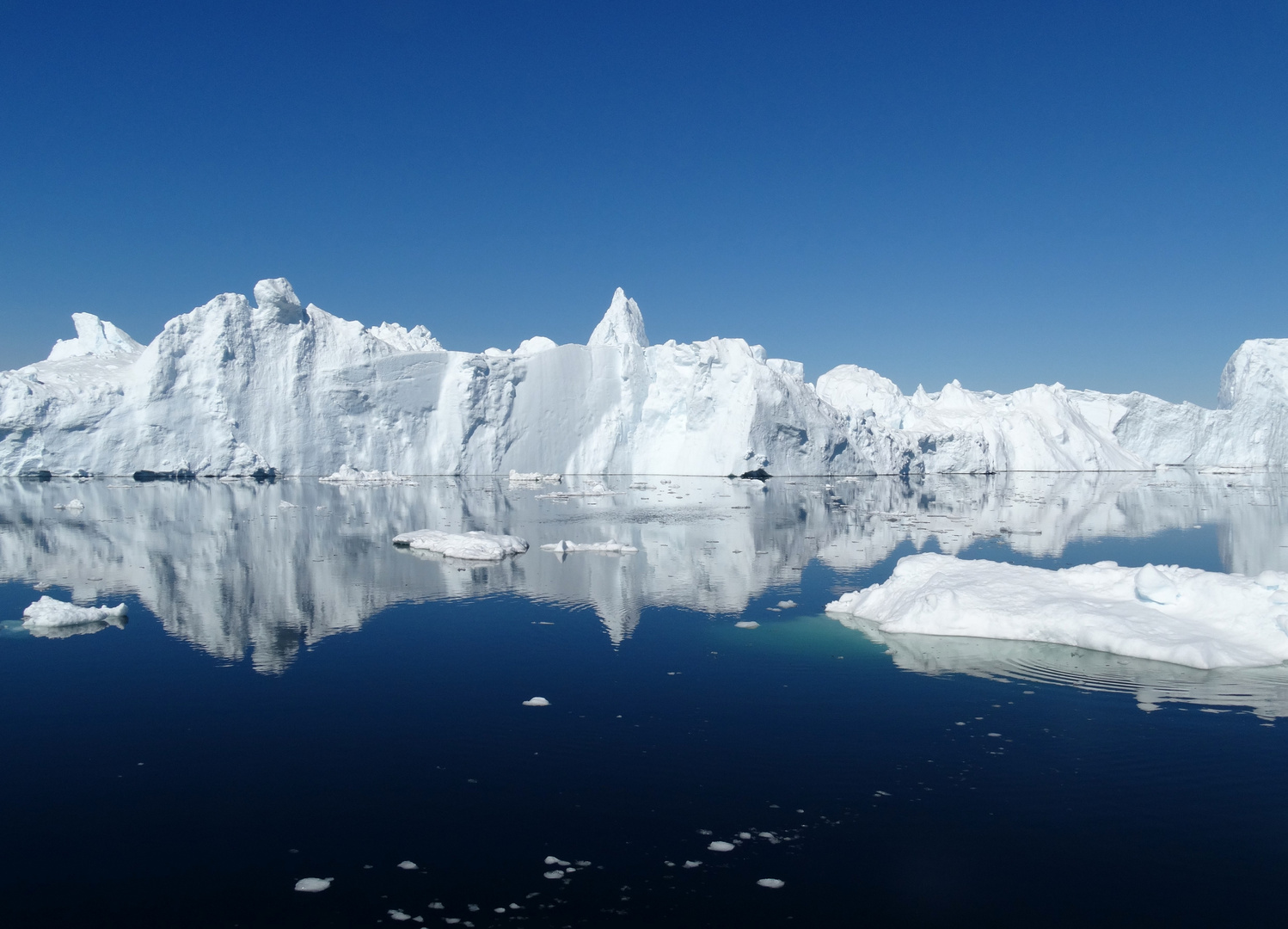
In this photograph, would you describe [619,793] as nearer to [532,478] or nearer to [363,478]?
[532,478]

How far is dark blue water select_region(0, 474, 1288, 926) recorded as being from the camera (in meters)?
5.66

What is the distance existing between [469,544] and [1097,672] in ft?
46.2

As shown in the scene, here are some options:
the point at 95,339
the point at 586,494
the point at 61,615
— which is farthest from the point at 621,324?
the point at 61,615

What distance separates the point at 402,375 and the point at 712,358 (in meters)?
22.2

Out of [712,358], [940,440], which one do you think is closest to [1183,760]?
[712,358]

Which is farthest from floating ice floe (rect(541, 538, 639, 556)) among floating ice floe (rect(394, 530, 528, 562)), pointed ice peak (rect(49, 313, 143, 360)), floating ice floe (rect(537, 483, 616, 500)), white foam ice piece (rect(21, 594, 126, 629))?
pointed ice peak (rect(49, 313, 143, 360))

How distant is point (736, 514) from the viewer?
31750 mm

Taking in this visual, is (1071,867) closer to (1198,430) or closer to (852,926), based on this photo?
(852,926)

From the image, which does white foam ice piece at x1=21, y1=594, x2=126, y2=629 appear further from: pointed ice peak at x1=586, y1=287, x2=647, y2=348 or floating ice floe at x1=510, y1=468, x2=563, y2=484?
pointed ice peak at x1=586, y1=287, x2=647, y2=348

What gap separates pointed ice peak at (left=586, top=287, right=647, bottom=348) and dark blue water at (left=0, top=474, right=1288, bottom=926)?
58984mm

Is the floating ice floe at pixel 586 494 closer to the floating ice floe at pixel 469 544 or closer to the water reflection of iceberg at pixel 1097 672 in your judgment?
the floating ice floe at pixel 469 544

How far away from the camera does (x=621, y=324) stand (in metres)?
69.1

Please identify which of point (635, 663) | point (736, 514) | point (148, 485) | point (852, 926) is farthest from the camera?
point (148, 485)

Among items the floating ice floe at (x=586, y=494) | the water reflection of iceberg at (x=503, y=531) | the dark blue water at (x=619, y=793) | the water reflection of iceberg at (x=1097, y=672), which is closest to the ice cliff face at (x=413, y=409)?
the water reflection of iceberg at (x=503, y=531)
